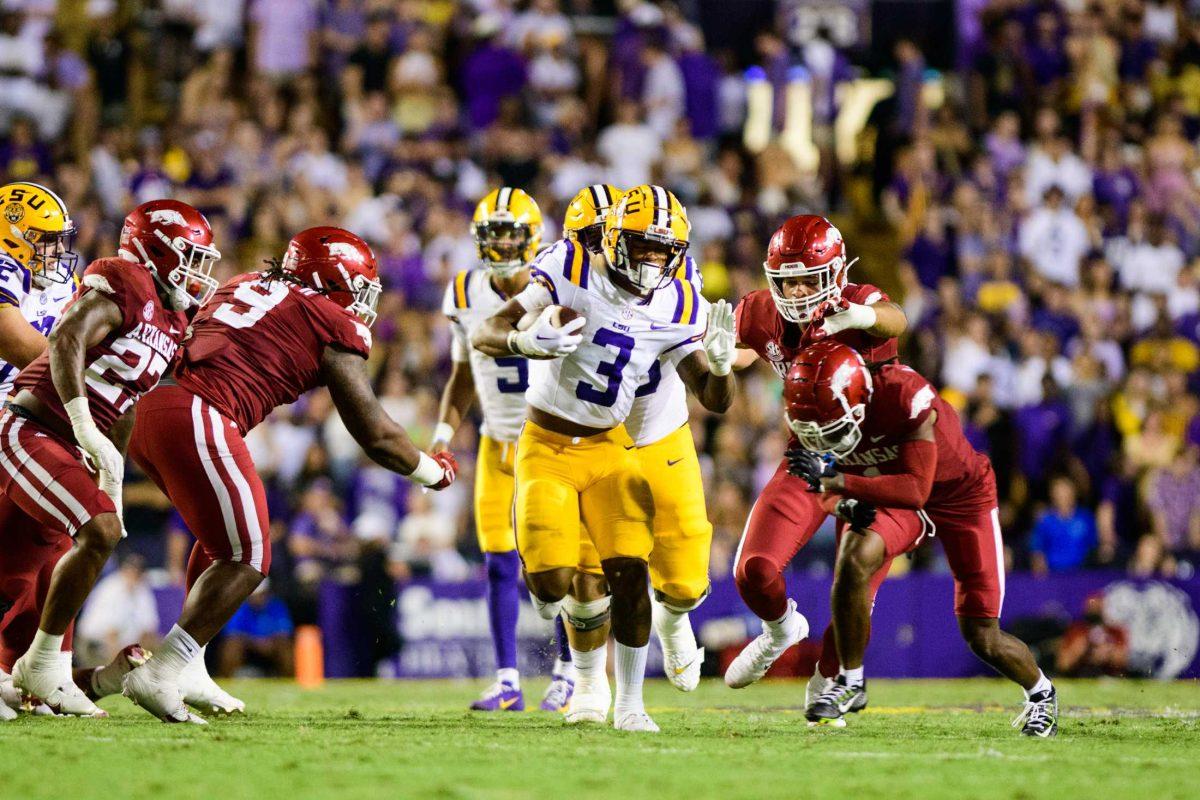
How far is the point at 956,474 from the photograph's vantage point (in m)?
7.62

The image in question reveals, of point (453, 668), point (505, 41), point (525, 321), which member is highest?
point (505, 41)

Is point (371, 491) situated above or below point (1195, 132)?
below

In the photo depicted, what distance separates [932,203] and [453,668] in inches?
276

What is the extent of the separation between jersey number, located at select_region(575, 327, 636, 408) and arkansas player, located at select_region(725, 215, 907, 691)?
0.64 m

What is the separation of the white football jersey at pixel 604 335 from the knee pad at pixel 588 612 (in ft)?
2.62

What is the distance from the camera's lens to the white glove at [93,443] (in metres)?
6.85

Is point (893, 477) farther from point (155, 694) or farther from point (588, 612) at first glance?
point (155, 694)

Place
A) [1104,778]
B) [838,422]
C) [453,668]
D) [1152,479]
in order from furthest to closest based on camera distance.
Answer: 1. [1152,479]
2. [453,668]
3. [838,422]
4. [1104,778]

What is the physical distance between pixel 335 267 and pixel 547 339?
1041 mm

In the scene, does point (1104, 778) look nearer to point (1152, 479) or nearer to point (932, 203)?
point (1152, 479)

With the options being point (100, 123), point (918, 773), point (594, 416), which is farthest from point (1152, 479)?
point (100, 123)

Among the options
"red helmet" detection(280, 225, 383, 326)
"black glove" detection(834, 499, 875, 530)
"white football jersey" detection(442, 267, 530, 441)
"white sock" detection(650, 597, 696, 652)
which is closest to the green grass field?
"white sock" detection(650, 597, 696, 652)

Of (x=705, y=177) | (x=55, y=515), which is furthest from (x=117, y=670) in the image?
(x=705, y=177)

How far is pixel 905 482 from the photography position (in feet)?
24.1
